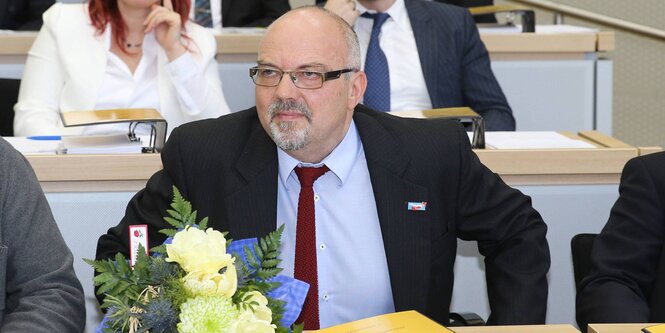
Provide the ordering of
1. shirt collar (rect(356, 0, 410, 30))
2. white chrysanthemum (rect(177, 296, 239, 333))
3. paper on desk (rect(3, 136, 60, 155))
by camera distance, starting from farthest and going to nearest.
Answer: shirt collar (rect(356, 0, 410, 30)) < paper on desk (rect(3, 136, 60, 155)) < white chrysanthemum (rect(177, 296, 239, 333))

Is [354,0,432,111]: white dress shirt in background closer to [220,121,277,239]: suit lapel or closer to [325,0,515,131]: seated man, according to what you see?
[325,0,515,131]: seated man

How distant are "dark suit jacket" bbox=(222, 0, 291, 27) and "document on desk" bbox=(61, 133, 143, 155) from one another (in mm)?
2060

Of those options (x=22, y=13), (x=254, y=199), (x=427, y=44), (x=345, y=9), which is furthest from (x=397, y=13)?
(x=22, y=13)

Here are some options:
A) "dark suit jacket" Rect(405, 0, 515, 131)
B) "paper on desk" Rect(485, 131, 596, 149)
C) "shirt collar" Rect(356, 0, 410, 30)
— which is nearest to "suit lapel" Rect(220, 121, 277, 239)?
"paper on desk" Rect(485, 131, 596, 149)

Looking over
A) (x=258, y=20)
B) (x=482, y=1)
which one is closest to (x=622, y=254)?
(x=258, y=20)

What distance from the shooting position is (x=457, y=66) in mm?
4094

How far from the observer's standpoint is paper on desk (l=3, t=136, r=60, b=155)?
3068 mm

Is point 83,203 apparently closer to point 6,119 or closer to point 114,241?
point 114,241

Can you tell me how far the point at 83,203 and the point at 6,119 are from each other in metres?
1.09

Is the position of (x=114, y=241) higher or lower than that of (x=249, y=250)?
lower

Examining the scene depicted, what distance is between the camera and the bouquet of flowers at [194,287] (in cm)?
147

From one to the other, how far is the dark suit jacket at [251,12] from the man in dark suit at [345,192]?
2.67 m

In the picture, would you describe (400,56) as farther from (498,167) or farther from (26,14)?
(26,14)

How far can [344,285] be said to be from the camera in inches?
93.6
